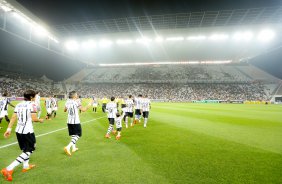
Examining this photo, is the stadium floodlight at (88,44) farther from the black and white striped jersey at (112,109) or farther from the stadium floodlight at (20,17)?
the black and white striped jersey at (112,109)

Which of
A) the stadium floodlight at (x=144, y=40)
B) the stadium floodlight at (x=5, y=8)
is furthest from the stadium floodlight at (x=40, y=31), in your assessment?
the stadium floodlight at (x=144, y=40)

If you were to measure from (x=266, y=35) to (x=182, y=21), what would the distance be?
2105 centimetres

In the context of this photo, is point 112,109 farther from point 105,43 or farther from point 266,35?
point 266,35

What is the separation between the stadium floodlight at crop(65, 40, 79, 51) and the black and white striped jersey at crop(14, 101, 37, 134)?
47.6m

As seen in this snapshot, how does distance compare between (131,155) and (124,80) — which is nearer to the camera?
(131,155)

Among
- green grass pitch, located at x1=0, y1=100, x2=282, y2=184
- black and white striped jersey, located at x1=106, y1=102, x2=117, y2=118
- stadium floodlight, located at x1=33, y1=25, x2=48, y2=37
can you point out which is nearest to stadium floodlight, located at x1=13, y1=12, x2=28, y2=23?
stadium floodlight, located at x1=33, y1=25, x2=48, y2=37

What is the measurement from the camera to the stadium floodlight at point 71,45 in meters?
49.6

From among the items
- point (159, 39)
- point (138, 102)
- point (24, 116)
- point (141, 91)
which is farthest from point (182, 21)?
point (24, 116)

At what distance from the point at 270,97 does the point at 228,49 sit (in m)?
18.9

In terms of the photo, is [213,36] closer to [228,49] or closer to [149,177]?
[228,49]

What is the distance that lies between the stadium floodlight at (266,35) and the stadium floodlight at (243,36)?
1.88m

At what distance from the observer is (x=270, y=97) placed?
55781mm

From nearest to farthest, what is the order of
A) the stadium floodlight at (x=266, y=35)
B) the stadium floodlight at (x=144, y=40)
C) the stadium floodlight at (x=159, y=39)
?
the stadium floodlight at (x=266, y=35) < the stadium floodlight at (x=159, y=39) < the stadium floodlight at (x=144, y=40)

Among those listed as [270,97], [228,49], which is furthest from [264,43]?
[270,97]
